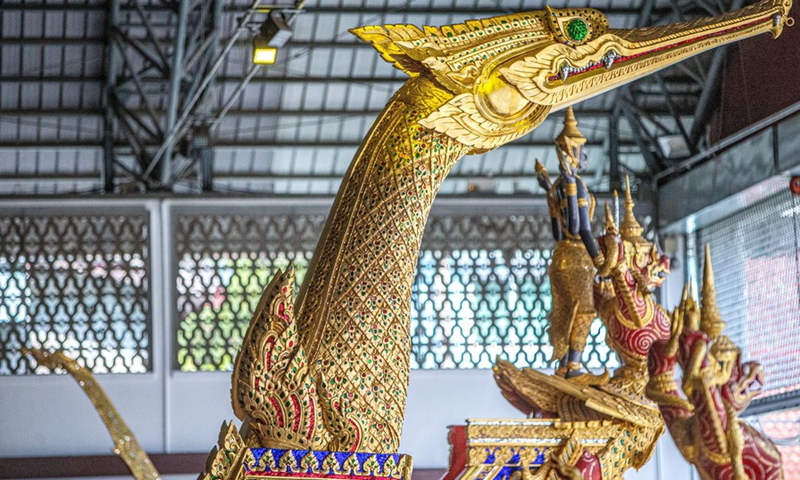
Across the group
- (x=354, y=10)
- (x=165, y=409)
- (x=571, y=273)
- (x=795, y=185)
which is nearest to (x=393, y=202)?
(x=571, y=273)

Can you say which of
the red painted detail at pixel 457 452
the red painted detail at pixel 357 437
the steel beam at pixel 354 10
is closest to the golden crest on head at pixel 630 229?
the red painted detail at pixel 457 452

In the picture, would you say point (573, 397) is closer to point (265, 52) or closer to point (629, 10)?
point (265, 52)

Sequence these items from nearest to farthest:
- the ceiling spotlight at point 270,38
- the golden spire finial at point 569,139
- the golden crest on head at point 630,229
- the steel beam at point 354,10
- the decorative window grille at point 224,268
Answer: the golden crest on head at point 630,229 < the golden spire finial at point 569,139 < the ceiling spotlight at point 270,38 < the decorative window grille at point 224,268 < the steel beam at point 354,10

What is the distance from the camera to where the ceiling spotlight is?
9.07 meters

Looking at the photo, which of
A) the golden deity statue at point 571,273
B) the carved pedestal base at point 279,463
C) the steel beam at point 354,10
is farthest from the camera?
the steel beam at point 354,10

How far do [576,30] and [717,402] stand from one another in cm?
74

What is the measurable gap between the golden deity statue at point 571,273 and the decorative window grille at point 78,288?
593 centimetres

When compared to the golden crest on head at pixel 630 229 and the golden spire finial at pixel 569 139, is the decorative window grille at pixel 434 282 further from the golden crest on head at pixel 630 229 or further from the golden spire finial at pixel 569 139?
the golden crest on head at pixel 630 229

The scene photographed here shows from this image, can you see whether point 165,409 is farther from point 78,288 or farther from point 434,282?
point 434,282

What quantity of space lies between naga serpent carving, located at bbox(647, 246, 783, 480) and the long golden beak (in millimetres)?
392

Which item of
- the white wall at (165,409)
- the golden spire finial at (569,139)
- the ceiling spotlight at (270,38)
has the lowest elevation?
the white wall at (165,409)

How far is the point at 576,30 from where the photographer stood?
2.23m

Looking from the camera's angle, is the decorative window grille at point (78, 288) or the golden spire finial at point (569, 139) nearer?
the golden spire finial at point (569, 139)

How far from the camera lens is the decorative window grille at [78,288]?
30.0ft
